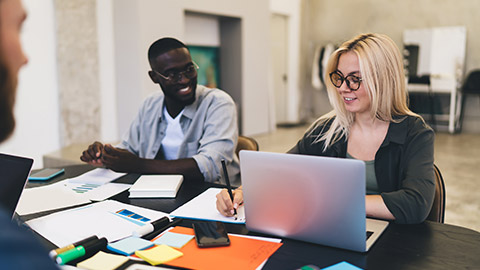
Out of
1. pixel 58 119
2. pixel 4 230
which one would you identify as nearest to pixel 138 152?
pixel 4 230

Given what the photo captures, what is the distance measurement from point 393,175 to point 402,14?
715 centimetres

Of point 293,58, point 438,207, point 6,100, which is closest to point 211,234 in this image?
point 6,100

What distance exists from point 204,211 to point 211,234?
0.75 ft

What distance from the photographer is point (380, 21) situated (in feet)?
26.6

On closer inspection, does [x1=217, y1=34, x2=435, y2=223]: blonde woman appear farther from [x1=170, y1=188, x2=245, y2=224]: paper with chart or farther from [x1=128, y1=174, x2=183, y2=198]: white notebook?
[x1=128, y1=174, x2=183, y2=198]: white notebook

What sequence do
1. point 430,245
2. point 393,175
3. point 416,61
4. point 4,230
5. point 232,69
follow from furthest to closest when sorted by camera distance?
point 416,61 → point 232,69 → point 393,175 → point 430,245 → point 4,230

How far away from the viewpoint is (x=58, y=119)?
4.57m

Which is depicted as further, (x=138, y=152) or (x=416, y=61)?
(x=416, y=61)

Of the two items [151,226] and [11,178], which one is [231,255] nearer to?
[151,226]

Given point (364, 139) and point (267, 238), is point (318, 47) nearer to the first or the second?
point (364, 139)

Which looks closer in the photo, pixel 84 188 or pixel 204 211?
pixel 204 211

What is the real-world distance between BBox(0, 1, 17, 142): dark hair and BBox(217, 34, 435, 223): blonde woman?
0.88 meters

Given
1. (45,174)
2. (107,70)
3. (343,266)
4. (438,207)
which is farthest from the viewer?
(107,70)

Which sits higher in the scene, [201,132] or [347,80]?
[347,80]
